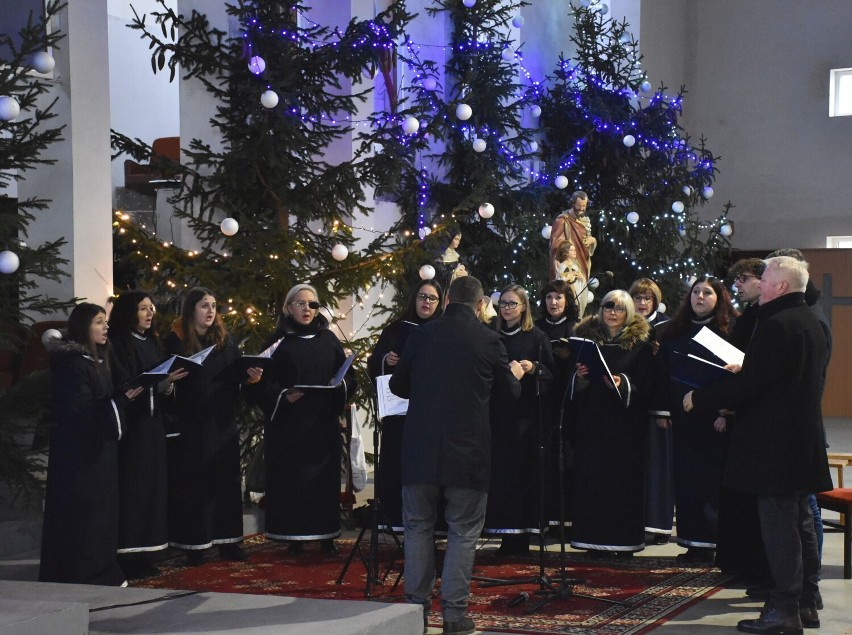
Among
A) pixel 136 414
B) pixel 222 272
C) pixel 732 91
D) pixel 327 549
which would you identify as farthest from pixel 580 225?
pixel 732 91

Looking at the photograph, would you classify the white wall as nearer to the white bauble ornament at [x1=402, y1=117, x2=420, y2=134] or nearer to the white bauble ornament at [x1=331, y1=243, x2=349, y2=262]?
the white bauble ornament at [x1=402, y1=117, x2=420, y2=134]

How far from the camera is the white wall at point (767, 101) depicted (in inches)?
723

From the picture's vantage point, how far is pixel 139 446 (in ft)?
22.4

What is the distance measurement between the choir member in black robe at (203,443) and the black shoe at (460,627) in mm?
2309

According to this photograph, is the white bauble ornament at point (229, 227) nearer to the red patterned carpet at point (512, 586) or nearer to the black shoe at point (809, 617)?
the red patterned carpet at point (512, 586)

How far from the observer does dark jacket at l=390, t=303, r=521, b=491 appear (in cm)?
549

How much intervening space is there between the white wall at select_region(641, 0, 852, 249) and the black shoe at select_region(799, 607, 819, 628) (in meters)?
A: 13.3

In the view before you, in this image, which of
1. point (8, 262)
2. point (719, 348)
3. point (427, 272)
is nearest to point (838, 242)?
point (427, 272)

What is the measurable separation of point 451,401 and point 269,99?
406cm

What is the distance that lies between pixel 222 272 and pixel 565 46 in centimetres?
1003

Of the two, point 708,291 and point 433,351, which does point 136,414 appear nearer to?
point 433,351

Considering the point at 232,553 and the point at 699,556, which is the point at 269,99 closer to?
the point at 232,553

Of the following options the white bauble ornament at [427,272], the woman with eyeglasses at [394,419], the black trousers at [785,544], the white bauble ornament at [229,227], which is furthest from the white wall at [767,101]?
the black trousers at [785,544]

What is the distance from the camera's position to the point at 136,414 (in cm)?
680
